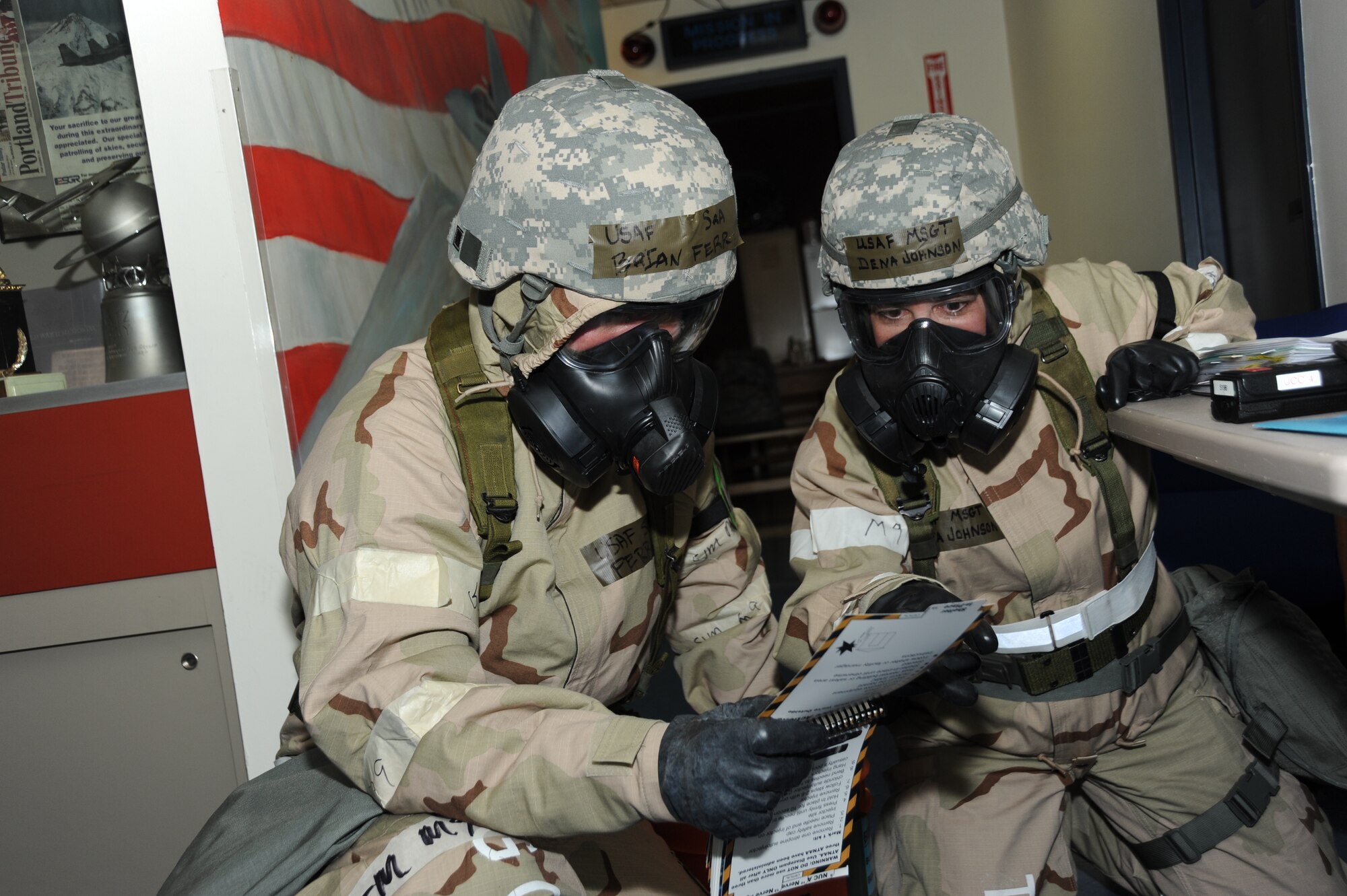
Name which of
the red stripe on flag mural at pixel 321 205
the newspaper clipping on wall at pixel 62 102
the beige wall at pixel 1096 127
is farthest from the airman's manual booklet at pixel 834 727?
the beige wall at pixel 1096 127

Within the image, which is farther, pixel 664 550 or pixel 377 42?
pixel 377 42

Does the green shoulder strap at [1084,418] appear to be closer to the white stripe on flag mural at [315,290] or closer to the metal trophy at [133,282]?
the white stripe on flag mural at [315,290]

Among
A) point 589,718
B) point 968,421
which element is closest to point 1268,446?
point 968,421

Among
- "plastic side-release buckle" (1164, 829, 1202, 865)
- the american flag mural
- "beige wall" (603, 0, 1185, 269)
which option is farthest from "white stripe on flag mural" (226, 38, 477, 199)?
"beige wall" (603, 0, 1185, 269)

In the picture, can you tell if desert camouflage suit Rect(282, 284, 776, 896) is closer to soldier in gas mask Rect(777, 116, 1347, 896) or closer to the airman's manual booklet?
the airman's manual booklet

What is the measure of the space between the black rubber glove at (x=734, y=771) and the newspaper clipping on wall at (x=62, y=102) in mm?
2023

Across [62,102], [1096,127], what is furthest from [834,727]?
[1096,127]

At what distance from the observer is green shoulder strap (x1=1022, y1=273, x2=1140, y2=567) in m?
1.63

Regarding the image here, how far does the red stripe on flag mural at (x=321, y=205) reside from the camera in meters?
1.88

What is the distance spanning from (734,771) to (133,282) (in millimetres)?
1850

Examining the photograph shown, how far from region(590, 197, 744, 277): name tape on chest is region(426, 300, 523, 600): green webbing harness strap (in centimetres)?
24

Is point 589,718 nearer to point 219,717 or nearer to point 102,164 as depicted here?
point 219,717

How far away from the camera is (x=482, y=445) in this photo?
4.56 ft

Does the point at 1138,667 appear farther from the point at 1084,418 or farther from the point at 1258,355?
the point at 1258,355
